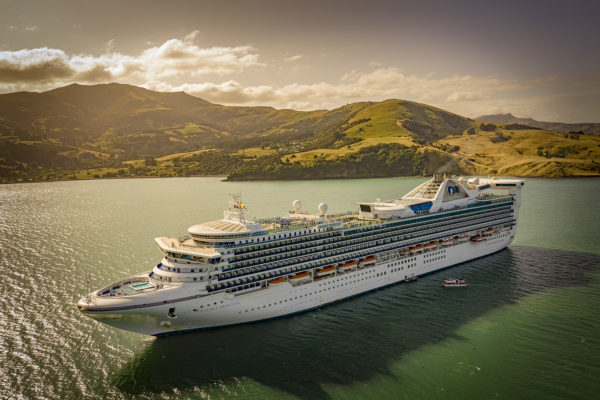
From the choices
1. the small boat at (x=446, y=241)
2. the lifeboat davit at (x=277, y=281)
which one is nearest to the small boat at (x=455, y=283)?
the small boat at (x=446, y=241)

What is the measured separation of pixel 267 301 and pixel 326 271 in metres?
6.60

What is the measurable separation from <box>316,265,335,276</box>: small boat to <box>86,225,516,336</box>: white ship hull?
554 millimetres

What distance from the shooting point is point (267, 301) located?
99.1 ft

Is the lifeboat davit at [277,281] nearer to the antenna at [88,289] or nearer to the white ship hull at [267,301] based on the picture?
the white ship hull at [267,301]

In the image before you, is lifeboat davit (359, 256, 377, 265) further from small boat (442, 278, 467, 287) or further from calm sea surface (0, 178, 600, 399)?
small boat (442, 278, 467, 287)

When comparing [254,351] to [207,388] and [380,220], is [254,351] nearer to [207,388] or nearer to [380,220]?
[207,388]

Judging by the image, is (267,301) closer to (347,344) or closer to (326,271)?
(326,271)

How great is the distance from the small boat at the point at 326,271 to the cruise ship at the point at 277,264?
0.34ft

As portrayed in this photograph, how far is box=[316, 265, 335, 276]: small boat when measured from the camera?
1309 inches

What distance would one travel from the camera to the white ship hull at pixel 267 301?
26578 millimetres

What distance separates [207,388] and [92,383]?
775 cm

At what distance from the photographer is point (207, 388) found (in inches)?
893

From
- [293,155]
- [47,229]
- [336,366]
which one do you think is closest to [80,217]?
[47,229]

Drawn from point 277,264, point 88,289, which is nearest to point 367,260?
point 277,264
